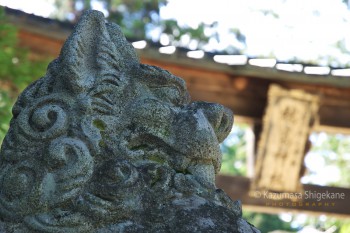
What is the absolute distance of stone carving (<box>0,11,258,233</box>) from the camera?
165cm

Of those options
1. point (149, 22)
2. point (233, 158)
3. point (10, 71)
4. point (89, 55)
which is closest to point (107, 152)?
point (89, 55)

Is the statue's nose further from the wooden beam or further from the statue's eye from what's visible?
the wooden beam

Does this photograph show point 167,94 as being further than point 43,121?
Yes

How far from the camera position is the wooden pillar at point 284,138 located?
19.1ft

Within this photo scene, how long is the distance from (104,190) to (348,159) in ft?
29.2

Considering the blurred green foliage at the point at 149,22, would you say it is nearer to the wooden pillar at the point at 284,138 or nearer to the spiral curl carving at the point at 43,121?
the wooden pillar at the point at 284,138

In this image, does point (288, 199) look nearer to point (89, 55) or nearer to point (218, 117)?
point (218, 117)

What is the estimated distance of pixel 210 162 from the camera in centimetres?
185

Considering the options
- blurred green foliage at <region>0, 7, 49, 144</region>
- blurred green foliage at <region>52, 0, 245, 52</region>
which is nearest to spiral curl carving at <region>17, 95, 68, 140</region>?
blurred green foliage at <region>0, 7, 49, 144</region>

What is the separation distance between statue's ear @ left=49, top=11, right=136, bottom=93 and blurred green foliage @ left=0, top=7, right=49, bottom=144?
2024 mm

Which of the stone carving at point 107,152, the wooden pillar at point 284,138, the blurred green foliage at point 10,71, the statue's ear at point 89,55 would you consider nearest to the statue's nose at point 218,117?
the stone carving at point 107,152

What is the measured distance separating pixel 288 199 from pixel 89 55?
458 cm

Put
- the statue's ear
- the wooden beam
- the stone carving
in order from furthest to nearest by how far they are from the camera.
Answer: the wooden beam, the statue's ear, the stone carving

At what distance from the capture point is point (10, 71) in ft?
13.7
